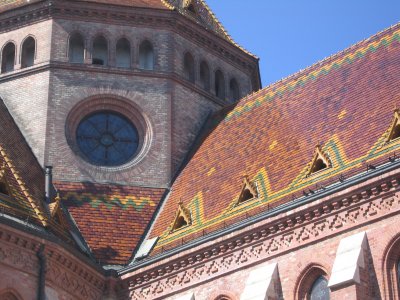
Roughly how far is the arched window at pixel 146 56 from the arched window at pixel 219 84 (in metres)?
3.22

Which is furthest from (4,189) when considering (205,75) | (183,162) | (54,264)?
(205,75)

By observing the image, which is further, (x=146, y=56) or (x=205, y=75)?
(x=205, y=75)

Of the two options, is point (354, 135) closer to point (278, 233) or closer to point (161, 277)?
point (278, 233)

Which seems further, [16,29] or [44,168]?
[16,29]

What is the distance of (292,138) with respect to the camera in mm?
35406

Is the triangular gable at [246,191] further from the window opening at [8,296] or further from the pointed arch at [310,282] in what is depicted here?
the window opening at [8,296]

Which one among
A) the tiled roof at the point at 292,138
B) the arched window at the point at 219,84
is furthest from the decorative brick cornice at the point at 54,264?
the arched window at the point at 219,84

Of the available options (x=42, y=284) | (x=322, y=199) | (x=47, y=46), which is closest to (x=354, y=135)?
(x=322, y=199)

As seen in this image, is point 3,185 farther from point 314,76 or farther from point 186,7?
point 186,7

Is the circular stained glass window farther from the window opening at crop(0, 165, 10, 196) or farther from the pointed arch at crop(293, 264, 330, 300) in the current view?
the pointed arch at crop(293, 264, 330, 300)

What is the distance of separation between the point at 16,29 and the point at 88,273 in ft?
39.8

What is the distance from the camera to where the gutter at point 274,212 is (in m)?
29.4

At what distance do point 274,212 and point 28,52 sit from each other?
14.2 metres

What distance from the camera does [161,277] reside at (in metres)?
33.1
